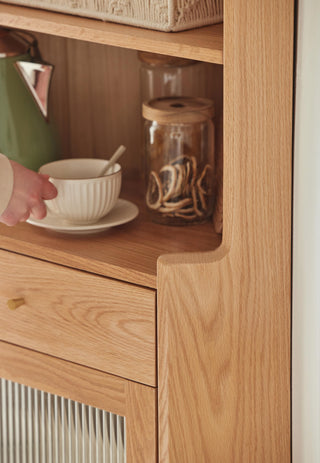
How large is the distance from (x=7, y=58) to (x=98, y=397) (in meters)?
0.53

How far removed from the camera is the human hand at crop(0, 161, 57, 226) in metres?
1.12

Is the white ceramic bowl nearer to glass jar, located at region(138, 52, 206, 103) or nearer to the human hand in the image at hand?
the human hand

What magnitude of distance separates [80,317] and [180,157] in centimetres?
27

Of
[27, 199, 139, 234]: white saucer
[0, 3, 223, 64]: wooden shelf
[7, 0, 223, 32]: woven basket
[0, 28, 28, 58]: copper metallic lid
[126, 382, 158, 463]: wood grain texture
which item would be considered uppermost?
[7, 0, 223, 32]: woven basket

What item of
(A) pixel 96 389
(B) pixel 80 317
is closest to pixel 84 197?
(B) pixel 80 317

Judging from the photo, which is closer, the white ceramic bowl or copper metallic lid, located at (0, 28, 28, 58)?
the white ceramic bowl

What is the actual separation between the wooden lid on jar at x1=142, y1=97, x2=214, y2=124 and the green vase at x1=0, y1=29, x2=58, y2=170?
18 cm

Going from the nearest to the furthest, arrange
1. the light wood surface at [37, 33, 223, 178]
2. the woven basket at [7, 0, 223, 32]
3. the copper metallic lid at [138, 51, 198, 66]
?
the woven basket at [7, 0, 223, 32] → the copper metallic lid at [138, 51, 198, 66] → the light wood surface at [37, 33, 223, 178]

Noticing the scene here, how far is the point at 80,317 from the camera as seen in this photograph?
45.1 inches

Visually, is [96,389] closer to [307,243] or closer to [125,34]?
[307,243]

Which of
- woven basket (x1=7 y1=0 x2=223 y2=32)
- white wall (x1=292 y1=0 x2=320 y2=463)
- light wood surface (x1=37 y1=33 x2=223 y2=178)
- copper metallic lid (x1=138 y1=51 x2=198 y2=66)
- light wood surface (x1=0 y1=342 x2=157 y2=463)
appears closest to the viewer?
white wall (x1=292 y1=0 x2=320 y2=463)

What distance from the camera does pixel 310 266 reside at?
998mm

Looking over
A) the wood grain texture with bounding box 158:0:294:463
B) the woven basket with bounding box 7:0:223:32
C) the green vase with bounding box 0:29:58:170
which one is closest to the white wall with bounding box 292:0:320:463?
the wood grain texture with bounding box 158:0:294:463

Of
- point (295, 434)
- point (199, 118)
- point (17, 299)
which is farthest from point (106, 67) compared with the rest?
point (295, 434)
